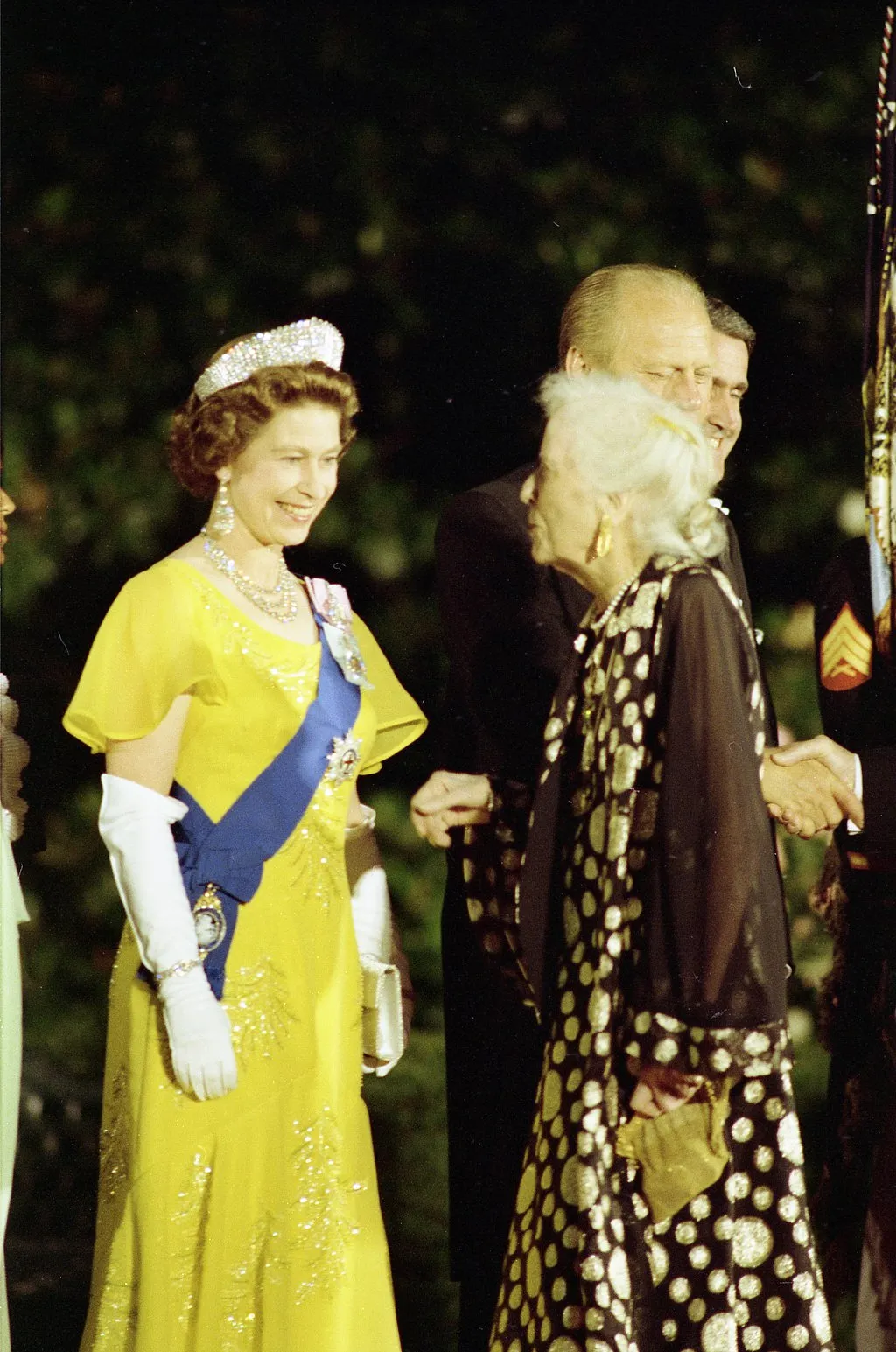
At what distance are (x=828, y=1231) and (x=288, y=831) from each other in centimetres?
139

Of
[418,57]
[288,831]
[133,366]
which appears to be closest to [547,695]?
[288,831]

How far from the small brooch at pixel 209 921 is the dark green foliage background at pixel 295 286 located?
43 centimetres

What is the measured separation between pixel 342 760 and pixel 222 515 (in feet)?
1.69

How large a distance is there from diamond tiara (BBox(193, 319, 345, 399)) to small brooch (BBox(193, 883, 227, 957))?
96 cm

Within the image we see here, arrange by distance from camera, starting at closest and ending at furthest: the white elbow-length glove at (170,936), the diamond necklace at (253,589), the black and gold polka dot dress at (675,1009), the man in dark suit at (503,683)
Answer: the black and gold polka dot dress at (675,1009) < the white elbow-length glove at (170,936) < the diamond necklace at (253,589) < the man in dark suit at (503,683)

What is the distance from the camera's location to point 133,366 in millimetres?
3342

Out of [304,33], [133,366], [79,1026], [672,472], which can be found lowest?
[79,1026]

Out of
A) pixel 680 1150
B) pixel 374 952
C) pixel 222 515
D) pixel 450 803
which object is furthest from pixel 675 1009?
pixel 222 515

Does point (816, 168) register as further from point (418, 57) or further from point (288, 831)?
point (288, 831)

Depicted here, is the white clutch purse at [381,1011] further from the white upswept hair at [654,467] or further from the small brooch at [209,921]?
the white upswept hair at [654,467]

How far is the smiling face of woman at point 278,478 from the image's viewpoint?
310cm

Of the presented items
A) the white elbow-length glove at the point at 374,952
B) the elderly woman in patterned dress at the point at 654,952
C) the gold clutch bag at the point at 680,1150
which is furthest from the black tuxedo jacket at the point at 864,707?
the white elbow-length glove at the point at 374,952

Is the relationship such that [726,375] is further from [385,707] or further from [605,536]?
[385,707]

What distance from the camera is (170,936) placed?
9.57ft
